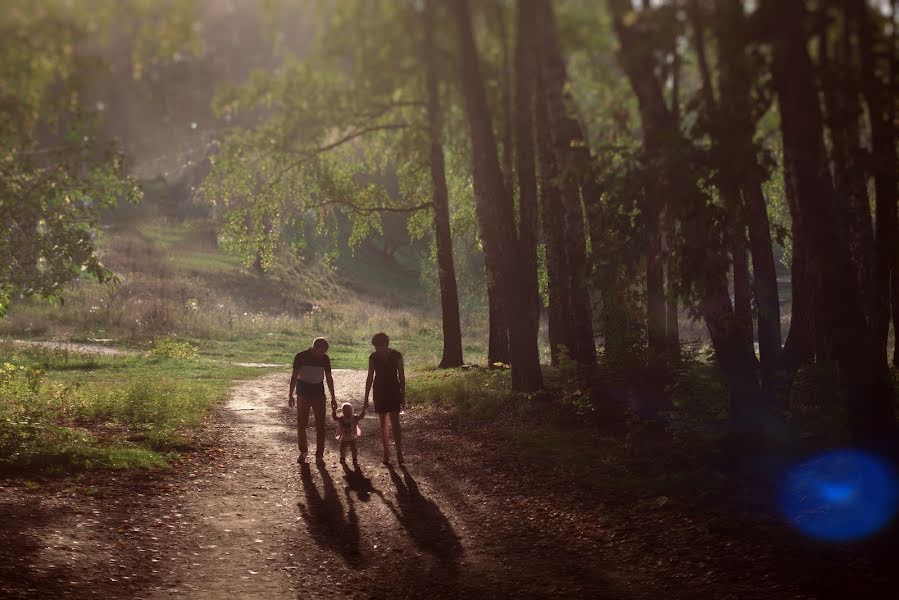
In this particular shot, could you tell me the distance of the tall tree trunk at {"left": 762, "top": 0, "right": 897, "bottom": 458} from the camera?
654 centimetres

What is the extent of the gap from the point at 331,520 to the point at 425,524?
41.7 inches

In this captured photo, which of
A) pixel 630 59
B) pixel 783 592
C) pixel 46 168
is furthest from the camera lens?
pixel 46 168

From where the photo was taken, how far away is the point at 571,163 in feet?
26.1

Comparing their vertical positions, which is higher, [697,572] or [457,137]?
[457,137]

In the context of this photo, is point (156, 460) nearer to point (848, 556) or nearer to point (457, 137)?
point (848, 556)

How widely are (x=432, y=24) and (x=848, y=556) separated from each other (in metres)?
8.56

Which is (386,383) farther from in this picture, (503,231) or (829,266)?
(829,266)

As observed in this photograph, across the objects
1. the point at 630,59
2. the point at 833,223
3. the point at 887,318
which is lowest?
the point at 887,318

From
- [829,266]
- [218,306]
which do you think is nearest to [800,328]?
[829,266]

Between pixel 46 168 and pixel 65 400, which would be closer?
pixel 46 168

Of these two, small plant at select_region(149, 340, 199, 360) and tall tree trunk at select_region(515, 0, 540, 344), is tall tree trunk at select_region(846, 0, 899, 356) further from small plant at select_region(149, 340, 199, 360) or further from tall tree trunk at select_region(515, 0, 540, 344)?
small plant at select_region(149, 340, 199, 360)

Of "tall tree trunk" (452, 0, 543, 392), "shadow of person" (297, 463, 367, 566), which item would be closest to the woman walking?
"shadow of person" (297, 463, 367, 566)

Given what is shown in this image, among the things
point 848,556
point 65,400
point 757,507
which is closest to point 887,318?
point 757,507

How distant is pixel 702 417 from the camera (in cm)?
1080
